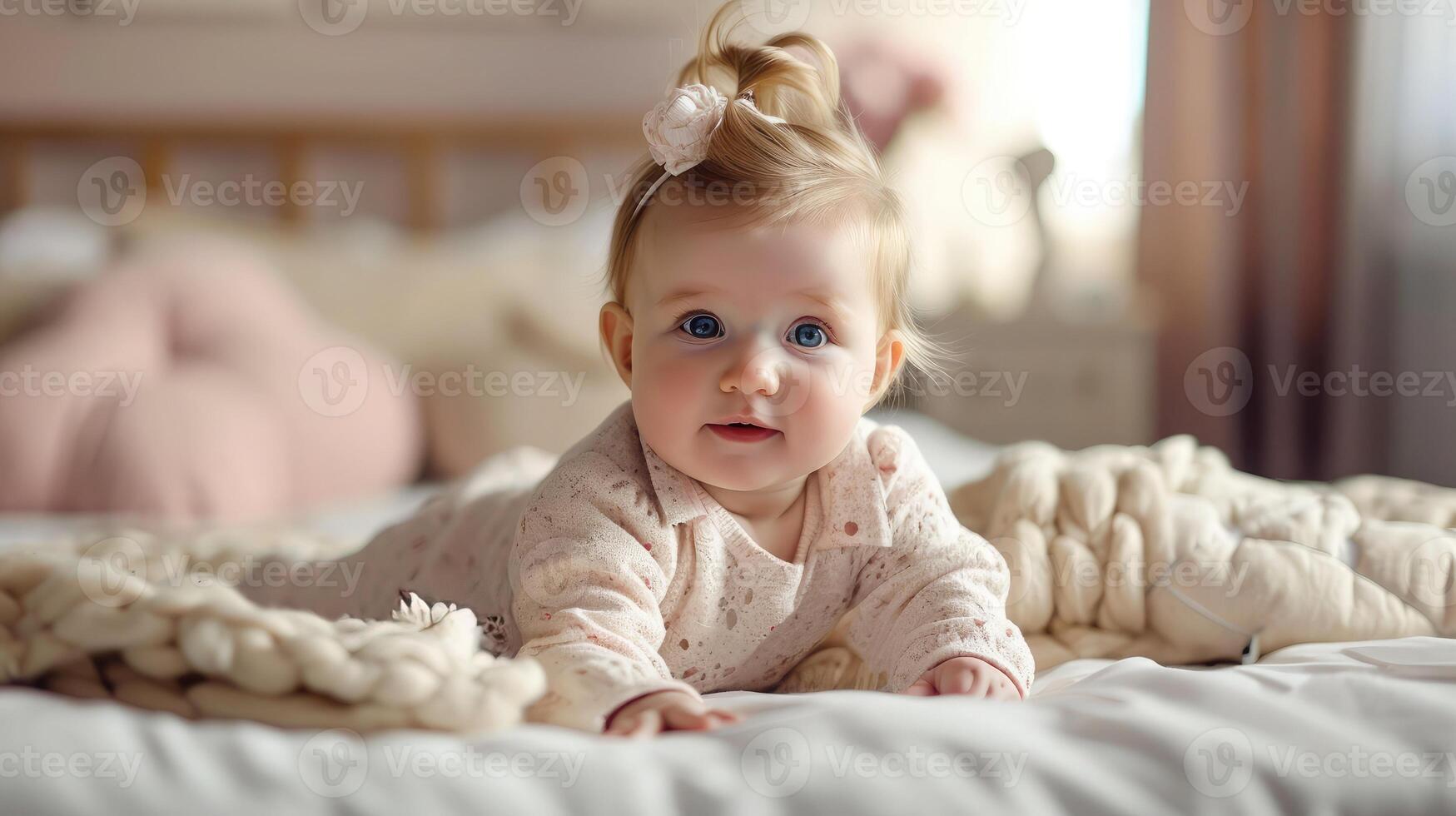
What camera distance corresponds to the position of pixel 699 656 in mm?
878

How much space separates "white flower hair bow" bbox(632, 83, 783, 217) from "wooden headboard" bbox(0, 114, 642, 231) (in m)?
1.84

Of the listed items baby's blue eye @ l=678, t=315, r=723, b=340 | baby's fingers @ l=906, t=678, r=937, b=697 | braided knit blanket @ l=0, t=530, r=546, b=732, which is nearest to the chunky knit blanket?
braided knit blanket @ l=0, t=530, r=546, b=732

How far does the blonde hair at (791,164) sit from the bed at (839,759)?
1.20 feet

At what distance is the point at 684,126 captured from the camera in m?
0.86

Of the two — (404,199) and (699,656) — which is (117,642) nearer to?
(699,656)

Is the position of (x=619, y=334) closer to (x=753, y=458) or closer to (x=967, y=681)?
(x=753, y=458)

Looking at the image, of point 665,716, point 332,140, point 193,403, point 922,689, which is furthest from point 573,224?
point 665,716

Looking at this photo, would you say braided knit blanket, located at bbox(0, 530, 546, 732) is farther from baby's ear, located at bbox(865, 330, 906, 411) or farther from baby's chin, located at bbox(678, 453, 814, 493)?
baby's ear, located at bbox(865, 330, 906, 411)

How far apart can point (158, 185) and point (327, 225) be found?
13.9 inches

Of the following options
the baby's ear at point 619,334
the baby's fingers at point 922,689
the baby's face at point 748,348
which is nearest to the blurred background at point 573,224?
the baby's ear at point 619,334

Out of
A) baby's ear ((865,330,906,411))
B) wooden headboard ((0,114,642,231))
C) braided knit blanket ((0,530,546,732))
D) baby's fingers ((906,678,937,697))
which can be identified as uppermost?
wooden headboard ((0,114,642,231))

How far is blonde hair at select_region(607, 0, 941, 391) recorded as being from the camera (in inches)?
32.5

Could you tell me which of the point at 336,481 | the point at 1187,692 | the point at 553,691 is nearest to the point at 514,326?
the point at 336,481

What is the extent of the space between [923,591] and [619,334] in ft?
1.03
